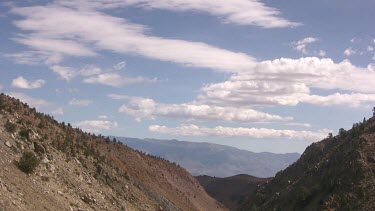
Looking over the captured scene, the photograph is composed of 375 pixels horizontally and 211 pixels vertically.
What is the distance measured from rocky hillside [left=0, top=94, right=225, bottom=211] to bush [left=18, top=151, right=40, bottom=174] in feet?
0.74

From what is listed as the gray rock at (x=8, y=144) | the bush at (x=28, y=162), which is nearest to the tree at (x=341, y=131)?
the bush at (x=28, y=162)

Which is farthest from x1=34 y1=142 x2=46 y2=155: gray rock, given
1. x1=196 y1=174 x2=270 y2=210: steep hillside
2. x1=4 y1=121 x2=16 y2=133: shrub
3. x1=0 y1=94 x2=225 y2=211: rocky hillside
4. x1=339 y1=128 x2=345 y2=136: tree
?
x1=196 y1=174 x2=270 y2=210: steep hillside

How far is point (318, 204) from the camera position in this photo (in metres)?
28.0

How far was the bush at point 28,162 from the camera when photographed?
28703mm

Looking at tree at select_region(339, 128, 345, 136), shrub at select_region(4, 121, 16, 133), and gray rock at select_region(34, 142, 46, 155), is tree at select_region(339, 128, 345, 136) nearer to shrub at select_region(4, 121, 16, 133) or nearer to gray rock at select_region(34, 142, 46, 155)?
gray rock at select_region(34, 142, 46, 155)

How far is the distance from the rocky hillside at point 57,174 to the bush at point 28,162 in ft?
0.74

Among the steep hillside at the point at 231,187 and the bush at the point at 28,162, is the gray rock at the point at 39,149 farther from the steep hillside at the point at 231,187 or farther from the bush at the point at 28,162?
the steep hillside at the point at 231,187

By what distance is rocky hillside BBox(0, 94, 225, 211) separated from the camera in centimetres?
2638

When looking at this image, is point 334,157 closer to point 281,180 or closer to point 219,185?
point 281,180

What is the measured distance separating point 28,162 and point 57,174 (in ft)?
11.7

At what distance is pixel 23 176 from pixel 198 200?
4458cm

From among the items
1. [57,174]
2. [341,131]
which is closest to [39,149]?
[57,174]

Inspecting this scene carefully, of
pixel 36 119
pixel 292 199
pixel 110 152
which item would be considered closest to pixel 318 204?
pixel 292 199

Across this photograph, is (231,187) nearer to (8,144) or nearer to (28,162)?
(8,144)
